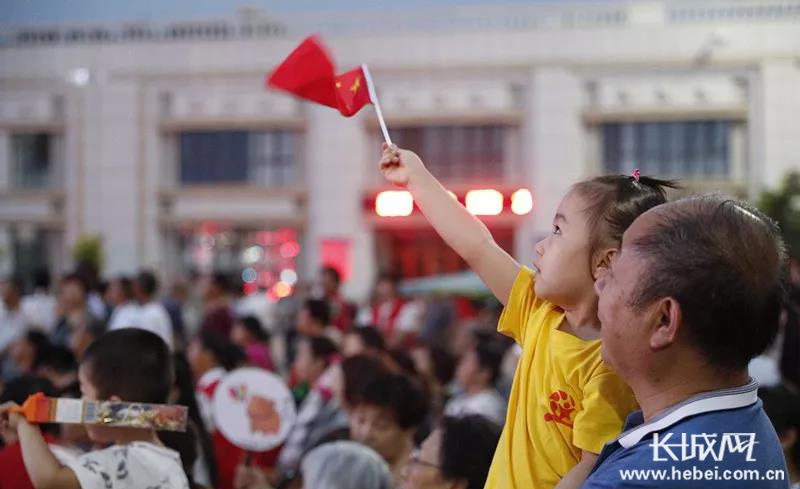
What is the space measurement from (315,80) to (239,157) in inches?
839

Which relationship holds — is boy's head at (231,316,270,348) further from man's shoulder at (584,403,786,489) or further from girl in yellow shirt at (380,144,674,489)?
man's shoulder at (584,403,786,489)

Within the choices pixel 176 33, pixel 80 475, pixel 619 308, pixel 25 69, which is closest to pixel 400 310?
pixel 80 475

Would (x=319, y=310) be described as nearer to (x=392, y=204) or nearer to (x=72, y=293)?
(x=72, y=293)

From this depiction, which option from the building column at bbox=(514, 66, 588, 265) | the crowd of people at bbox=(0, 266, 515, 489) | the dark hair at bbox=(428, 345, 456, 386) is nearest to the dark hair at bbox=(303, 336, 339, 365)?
the crowd of people at bbox=(0, 266, 515, 489)

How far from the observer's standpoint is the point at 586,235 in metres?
1.88

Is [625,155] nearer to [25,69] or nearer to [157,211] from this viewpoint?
[157,211]

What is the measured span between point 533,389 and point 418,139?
69.1 ft

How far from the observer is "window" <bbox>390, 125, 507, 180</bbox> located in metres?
22.5

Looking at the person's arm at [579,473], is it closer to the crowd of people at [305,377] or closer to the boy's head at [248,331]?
the crowd of people at [305,377]

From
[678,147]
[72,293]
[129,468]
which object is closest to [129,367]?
[129,468]

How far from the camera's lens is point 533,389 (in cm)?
187

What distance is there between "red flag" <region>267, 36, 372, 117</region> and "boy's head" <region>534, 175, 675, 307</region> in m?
0.67

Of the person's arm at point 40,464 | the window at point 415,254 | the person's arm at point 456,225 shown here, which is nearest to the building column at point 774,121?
the window at point 415,254

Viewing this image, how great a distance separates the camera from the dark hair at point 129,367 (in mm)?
2492
